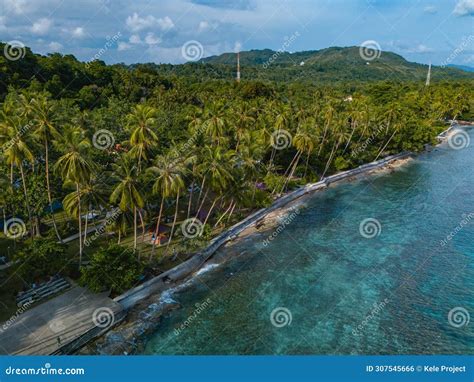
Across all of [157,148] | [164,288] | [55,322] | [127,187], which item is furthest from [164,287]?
[157,148]

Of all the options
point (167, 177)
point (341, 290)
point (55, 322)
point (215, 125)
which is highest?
point (215, 125)

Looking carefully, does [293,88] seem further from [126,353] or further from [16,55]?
[126,353]

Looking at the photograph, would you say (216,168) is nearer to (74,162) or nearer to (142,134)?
(142,134)

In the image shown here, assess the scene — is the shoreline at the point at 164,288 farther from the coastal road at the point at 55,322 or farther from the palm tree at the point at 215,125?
the palm tree at the point at 215,125

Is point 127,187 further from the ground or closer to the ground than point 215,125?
closer to the ground

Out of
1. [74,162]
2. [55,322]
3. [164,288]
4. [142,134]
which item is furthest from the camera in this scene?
[142,134]

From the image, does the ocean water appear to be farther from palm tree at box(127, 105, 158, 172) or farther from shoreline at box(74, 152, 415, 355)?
palm tree at box(127, 105, 158, 172)

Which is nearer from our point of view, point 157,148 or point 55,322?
point 55,322

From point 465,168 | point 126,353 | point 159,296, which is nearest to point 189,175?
point 159,296
